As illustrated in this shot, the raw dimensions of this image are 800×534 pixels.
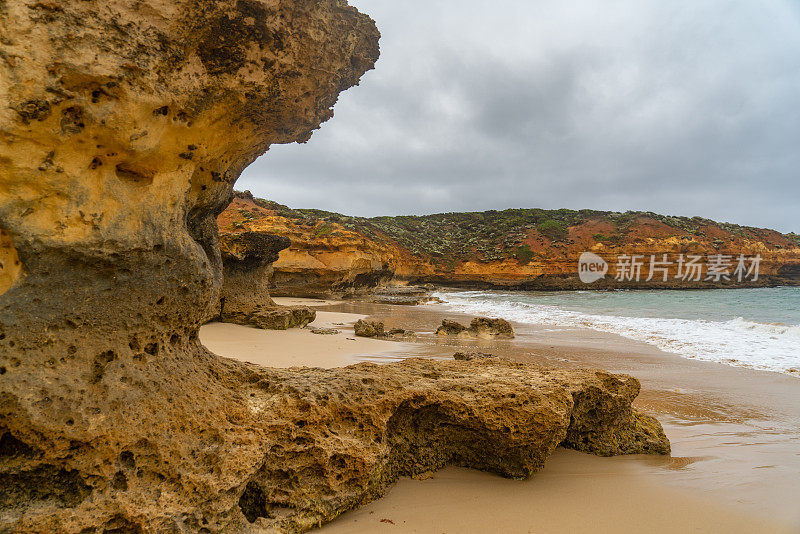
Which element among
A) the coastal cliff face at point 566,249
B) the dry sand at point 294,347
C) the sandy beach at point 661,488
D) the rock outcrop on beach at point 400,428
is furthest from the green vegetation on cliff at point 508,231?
the rock outcrop on beach at point 400,428

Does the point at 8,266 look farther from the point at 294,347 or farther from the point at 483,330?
the point at 483,330

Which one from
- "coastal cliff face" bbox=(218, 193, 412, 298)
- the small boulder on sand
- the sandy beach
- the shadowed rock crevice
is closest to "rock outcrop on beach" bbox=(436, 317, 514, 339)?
the small boulder on sand

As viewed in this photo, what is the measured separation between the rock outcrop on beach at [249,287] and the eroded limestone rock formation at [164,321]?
591 centimetres

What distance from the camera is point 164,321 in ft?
7.54

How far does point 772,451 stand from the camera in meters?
3.38

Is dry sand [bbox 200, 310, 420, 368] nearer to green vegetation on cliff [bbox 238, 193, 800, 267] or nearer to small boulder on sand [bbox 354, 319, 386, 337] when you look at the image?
small boulder on sand [bbox 354, 319, 386, 337]

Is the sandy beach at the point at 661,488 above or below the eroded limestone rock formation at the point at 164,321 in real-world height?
below

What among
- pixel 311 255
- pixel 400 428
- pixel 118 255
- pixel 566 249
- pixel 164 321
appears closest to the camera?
pixel 118 255

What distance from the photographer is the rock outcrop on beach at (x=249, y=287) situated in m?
8.62

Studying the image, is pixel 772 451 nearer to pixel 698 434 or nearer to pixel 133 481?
pixel 698 434

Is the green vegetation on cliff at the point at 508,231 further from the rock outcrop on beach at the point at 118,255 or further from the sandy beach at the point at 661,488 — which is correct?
the rock outcrop on beach at the point at 118,255

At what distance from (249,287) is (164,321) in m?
7.20

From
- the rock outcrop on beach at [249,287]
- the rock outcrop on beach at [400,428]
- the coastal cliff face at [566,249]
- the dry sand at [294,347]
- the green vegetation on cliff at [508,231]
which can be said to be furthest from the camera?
the green vegetation on cliff at [508,231]

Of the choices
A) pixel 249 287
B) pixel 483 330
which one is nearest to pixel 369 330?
pixel 483 330
